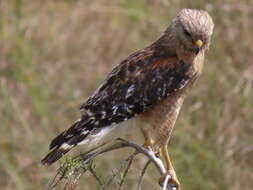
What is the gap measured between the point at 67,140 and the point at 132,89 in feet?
2.11

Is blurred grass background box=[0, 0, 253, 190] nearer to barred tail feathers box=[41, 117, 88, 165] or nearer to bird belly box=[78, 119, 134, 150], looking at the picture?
bird belly box=[78, 119, 134, 150]

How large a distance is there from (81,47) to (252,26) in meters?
2.64

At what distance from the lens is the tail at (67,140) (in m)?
4.49

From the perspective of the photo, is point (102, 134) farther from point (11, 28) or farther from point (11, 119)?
point (11, 28)

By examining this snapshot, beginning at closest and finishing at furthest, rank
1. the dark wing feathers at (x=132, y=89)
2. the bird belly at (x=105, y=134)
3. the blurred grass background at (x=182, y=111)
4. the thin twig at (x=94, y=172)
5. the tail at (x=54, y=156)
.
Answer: the thin twig at (x=94, y=172), the tail at (x=54, y=156), the bird belly at (x=105, y=134), the dark wing feathers at (x=132, y=89), the blurred grass background at (x=182, y=111)

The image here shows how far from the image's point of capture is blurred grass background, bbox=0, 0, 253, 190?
6.02 m

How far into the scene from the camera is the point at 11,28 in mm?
7406

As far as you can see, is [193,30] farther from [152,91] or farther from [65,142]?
[65,142]

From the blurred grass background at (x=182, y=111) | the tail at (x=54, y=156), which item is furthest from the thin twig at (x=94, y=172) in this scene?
the blurred grass background at (x=182, y=111)

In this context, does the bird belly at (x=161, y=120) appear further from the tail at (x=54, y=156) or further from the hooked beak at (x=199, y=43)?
the tail at (x=54, y=156)

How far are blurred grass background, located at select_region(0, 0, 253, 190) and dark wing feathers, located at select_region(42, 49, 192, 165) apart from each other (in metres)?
0.57

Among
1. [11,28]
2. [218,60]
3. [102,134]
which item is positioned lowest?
[218,60]

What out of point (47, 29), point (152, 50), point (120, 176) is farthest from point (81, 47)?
point (120, 176)

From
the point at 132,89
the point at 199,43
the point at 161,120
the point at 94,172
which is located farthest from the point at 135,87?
the point at 94,172
